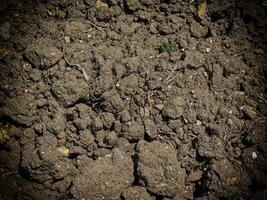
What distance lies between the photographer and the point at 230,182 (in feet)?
5.84

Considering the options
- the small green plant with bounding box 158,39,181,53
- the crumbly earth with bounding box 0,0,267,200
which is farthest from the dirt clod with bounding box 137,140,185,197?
the small green plant with bounding box 158,39,181,53

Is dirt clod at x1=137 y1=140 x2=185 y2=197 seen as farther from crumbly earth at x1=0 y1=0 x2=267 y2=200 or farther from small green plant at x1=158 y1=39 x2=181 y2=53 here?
small green plant at x1=158 y1=39 x2=181 y2=53

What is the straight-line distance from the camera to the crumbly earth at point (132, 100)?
1.81 metres

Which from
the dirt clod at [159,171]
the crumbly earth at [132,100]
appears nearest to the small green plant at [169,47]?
the crumbly earth at [132,100]

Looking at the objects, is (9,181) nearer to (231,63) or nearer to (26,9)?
(26,9)

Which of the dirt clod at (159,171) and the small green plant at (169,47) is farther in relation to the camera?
the small green plant at (169,47)

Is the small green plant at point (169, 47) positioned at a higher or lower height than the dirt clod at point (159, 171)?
higher

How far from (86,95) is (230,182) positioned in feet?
3.28

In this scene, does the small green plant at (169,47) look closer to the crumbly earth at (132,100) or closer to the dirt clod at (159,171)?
the crumbly earth at (132,100)

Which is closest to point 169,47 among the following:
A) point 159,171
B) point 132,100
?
point 132,100

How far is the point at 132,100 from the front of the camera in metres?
1.93

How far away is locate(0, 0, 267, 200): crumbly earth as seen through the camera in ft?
5.94

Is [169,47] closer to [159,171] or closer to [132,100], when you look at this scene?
[132,100]

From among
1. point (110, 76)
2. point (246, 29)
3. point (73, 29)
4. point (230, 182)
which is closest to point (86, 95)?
point (110, 76)
